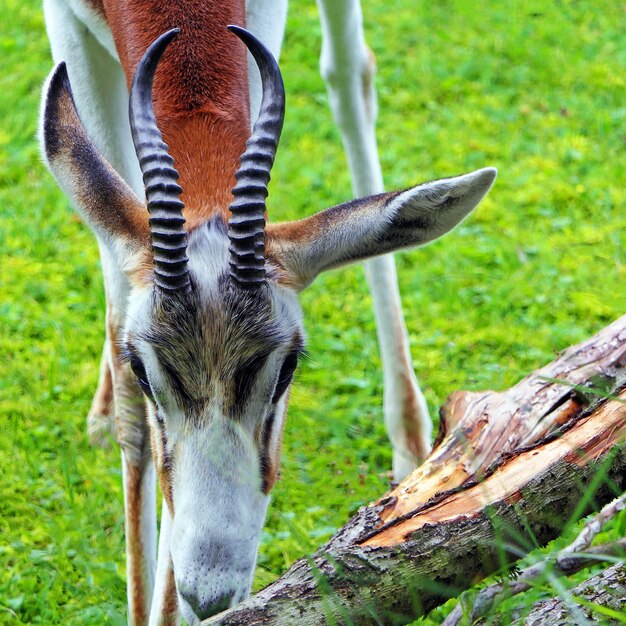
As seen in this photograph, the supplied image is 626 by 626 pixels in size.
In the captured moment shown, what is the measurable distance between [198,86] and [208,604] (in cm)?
189

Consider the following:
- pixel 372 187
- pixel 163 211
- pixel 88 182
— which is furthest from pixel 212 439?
pixel 372 187

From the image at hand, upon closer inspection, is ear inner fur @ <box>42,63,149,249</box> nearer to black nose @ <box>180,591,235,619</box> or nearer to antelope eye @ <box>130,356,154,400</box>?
antelope eye @ <box>130,356,154,400</box>

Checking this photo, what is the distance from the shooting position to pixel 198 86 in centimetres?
407

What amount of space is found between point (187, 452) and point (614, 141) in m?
5.73

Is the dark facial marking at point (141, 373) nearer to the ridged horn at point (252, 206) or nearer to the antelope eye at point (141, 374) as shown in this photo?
the antelope eye at point (141, 374)

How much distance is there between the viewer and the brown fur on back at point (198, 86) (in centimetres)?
391

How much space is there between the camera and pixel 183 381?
349 centimetres

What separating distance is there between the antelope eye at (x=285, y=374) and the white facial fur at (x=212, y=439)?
4 cm

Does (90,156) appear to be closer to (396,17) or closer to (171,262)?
(171,262)

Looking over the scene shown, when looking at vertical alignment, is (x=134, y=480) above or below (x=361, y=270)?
below

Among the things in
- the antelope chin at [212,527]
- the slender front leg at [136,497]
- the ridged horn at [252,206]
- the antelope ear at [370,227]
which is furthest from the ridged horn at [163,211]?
the slender front leg at [136,497]

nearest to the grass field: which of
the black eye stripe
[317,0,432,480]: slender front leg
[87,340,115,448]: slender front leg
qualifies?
[87,340,115,448]: slender front leg

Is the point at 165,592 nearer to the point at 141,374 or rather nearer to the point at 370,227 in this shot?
the point at 141,374

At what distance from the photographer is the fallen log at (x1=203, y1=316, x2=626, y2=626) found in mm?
3086
